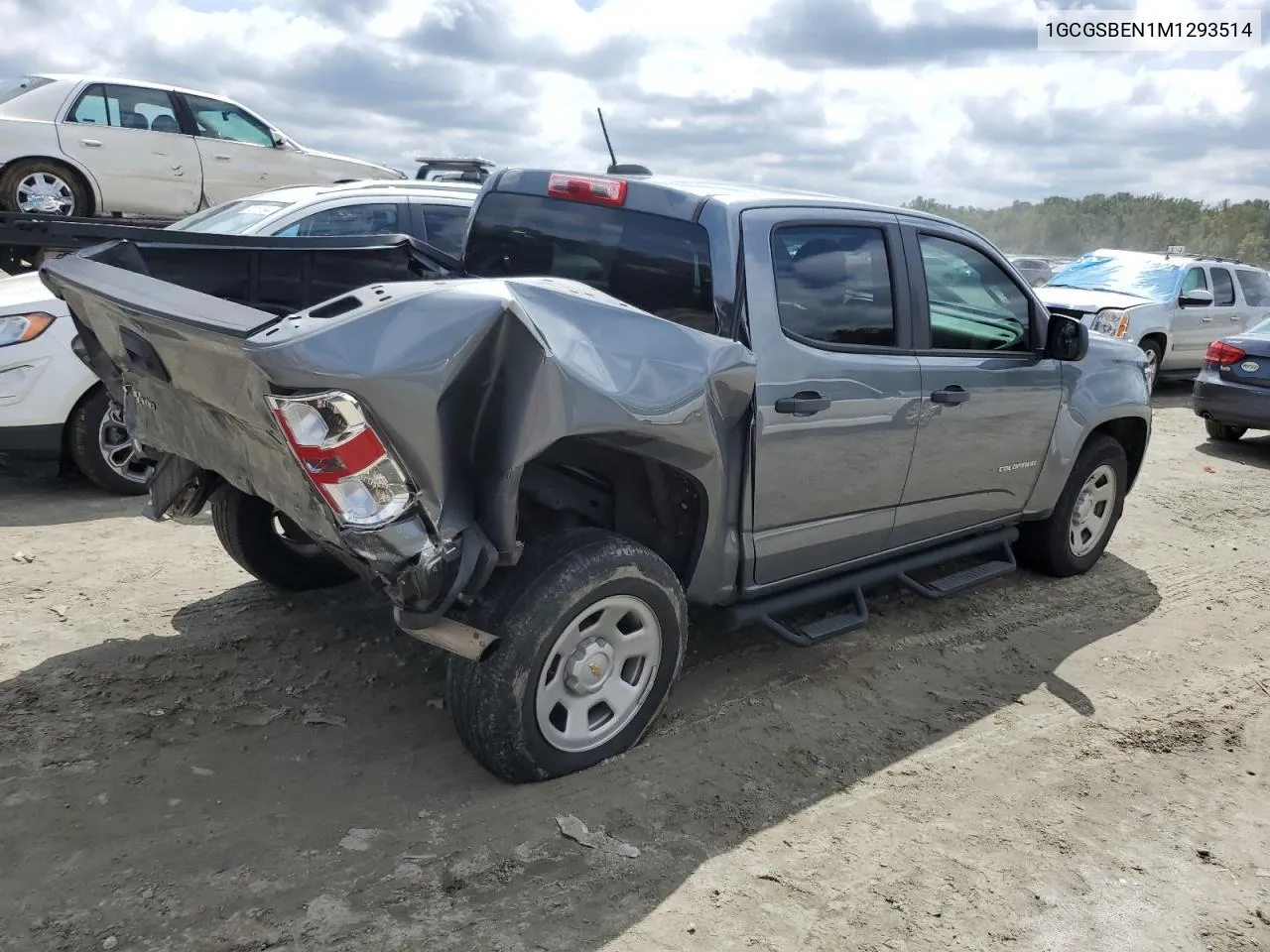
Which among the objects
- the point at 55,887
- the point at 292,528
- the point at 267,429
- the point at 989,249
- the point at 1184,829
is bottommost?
the point at 1184,829

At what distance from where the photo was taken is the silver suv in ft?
40.4

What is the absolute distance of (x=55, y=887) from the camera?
2.83m

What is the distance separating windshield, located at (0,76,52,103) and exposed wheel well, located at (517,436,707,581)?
31.0 ft

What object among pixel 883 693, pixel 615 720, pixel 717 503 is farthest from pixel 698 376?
pixel 883 693

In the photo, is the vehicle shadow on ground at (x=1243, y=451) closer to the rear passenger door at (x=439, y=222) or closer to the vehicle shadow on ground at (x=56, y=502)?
the rear passenger door at (x=439, y=222)

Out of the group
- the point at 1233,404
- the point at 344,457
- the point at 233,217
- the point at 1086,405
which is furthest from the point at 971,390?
the point at 1233,404

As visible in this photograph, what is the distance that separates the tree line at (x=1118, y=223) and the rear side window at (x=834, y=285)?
3855 centimetres

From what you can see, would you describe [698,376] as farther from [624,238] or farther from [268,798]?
[268,798]

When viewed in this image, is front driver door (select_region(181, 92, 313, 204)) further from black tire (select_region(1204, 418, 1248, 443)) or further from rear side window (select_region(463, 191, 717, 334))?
black tire (select_region(1204, 418, 1248, 443))

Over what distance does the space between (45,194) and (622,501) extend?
915 centimetres

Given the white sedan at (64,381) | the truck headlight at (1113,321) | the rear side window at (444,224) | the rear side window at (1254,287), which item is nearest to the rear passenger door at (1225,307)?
the rear side window at (1254,287)

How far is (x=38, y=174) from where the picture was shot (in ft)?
33.6

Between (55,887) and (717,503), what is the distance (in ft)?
7.45

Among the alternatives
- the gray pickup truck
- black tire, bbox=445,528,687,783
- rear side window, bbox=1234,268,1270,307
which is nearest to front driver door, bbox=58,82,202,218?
the gray pickup truck
